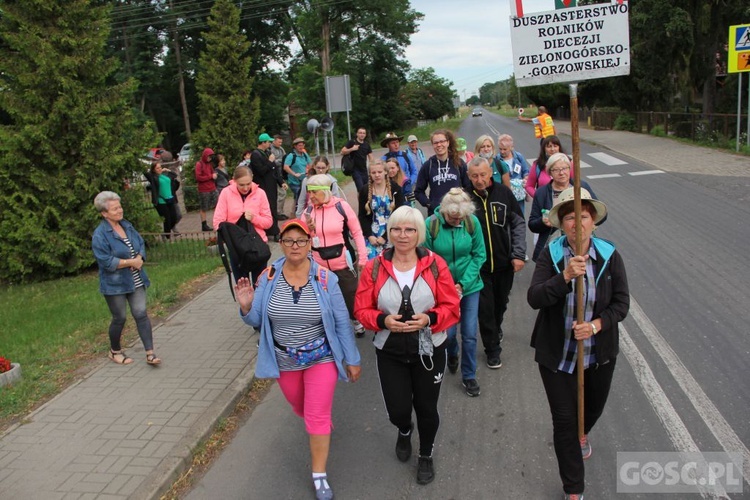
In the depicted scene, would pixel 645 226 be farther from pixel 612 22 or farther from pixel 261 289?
pixel 261 289

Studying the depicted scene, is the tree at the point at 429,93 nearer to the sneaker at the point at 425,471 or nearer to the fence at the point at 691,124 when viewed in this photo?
the fence at the point at 691,124

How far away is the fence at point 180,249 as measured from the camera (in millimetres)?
11180

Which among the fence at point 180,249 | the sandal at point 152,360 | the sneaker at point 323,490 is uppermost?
the fence at point 180,249

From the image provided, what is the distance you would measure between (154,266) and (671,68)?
24643mm

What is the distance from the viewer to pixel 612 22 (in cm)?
346

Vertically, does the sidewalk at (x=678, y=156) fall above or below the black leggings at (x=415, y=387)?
above

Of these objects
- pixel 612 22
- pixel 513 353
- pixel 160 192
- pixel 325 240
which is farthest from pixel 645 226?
pixel 160 192

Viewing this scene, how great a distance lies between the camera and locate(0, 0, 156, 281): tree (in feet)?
32.6

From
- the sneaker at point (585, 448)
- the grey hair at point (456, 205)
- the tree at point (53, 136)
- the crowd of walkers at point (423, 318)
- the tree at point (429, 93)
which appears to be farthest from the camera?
the tree at point (429, 93)

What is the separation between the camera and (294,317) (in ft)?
12.0

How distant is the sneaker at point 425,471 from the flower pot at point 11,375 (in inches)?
166

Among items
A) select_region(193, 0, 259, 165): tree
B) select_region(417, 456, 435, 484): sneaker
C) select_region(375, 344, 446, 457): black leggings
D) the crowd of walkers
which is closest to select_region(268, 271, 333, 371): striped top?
the crowd of walkers

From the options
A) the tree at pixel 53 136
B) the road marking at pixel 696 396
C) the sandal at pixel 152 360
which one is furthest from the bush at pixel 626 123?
the sandal at pixel 152 360

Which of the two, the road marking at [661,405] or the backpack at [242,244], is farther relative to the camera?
the backpack at [242,244]
